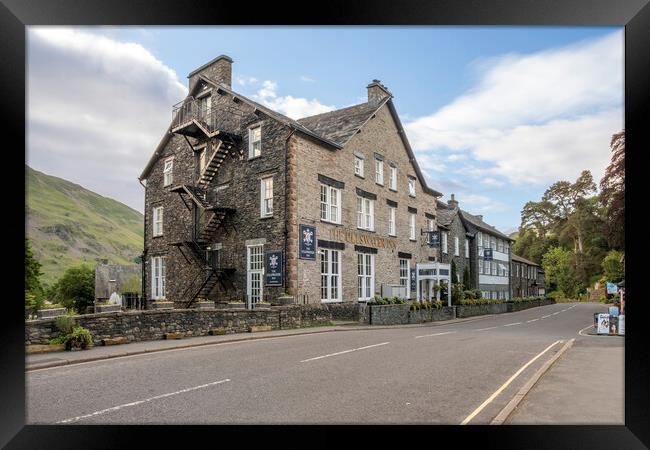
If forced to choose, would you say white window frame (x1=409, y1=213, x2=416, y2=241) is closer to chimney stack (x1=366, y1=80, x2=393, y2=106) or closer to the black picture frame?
chimney stack (x1=366, y1=80, x2=393, y2=106)

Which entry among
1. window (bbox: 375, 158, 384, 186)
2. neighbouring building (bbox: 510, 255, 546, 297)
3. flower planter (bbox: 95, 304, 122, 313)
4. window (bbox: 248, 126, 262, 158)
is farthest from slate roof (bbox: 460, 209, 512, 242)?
flower planter (bbox: 95, 304, 122, 313)

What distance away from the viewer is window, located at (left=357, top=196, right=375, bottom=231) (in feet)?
80.2

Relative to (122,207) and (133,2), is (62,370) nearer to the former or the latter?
(133,2)

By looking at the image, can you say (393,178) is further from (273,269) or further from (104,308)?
(104,308)

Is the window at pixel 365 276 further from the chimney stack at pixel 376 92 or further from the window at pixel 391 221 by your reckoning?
the chimney stack at pixel 376 92

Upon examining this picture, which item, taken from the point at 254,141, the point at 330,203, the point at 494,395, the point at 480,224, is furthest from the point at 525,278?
the point at 494,395

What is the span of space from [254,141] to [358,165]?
5657 mm

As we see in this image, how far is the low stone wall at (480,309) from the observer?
2955 cm

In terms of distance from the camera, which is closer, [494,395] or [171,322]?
[494,395]

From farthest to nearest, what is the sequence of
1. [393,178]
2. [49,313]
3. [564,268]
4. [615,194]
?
[564,268], [393,178], [615,194], [49,313]

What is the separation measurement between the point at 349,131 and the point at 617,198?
12444 mm

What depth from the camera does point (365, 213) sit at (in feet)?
81.7

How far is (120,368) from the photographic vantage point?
9.22 m

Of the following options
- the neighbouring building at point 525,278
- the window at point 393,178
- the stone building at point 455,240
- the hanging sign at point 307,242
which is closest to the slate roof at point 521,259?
the neighbouring building at point 525,278
